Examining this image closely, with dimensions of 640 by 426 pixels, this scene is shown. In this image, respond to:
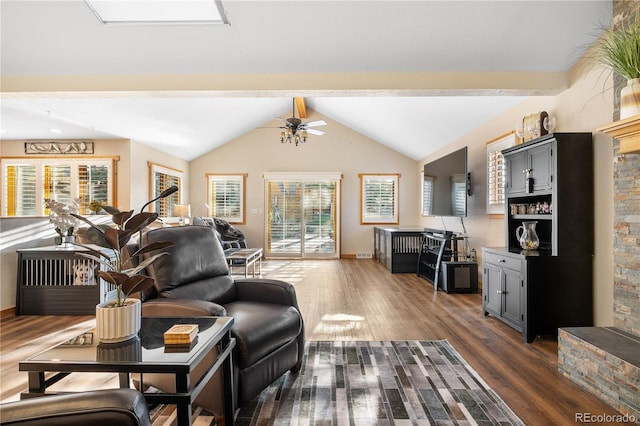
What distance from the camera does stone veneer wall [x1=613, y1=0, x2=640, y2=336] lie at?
93.4 inches

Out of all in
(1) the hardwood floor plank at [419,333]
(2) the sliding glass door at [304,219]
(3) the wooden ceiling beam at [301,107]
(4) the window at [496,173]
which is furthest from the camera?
(2) the sliding glass door at [304,219]

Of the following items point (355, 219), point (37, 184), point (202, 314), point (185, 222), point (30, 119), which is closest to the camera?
point (202, 314)

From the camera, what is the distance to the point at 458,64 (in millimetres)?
3160

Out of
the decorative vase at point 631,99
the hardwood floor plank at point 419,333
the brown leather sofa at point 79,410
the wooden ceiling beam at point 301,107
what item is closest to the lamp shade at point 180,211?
the hardwood floor plank at point 419,333

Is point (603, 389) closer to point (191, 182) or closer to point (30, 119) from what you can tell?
point (30, 119)

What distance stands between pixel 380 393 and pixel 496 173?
363 centimetres

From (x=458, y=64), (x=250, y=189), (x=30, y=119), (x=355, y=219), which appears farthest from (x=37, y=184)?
(x=458, y=64)

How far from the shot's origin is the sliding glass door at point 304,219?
8289 mm

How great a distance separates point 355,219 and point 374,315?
4.76 meters

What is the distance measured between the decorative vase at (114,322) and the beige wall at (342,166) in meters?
6.99

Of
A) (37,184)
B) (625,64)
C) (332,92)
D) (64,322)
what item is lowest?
(64,322)

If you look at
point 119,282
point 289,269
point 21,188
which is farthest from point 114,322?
point 21,188

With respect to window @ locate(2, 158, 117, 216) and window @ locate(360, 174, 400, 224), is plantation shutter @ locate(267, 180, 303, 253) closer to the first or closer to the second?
window @ locate(360, 174, 400, 224)

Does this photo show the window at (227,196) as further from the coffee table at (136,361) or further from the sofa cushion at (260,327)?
the coffee table at (136,361)
